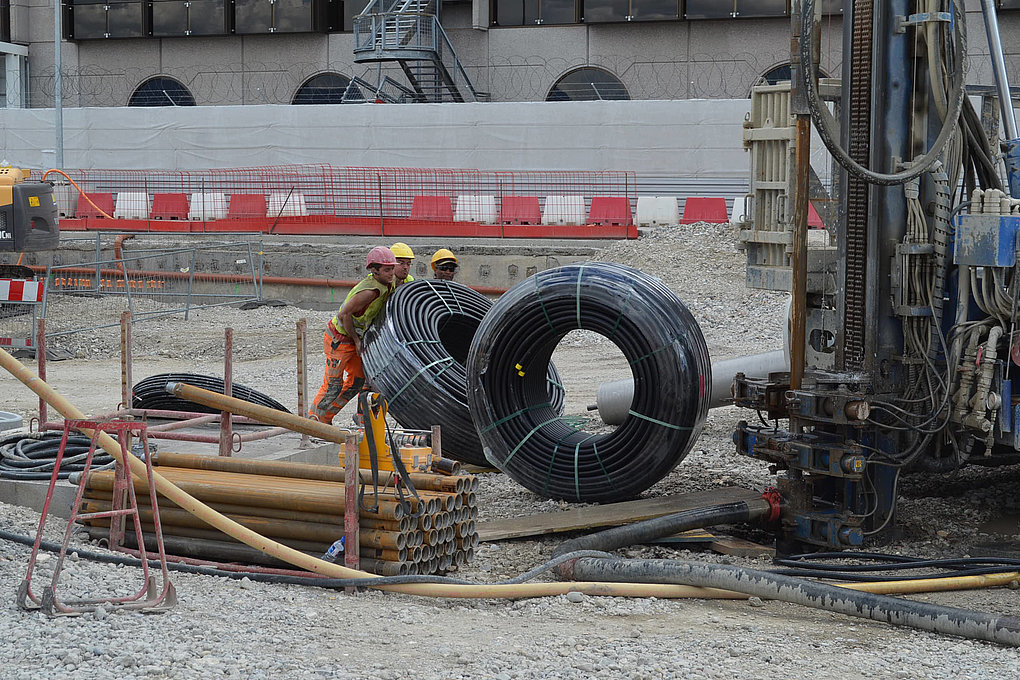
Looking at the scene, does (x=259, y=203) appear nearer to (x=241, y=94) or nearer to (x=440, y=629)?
(x=241, y=94)

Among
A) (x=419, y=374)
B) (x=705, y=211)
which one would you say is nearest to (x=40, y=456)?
(x=419, y=374)

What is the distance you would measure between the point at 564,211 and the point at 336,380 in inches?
521

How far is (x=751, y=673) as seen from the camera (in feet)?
16.7

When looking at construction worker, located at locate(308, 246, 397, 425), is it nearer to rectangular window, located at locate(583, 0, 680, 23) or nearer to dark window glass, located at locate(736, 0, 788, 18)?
dark window glass, located at locate(736, 0, 788, 18)

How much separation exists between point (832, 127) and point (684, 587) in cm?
267

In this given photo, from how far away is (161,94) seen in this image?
36312 millimetres

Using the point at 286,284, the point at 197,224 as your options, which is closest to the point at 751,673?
the point at 286,284

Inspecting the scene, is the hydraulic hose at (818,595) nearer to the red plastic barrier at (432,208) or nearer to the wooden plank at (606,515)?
the wooden plank at (606,515)

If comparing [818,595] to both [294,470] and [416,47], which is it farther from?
[416,47]

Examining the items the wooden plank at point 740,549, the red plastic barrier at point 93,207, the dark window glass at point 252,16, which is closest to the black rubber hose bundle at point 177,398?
the wooden plank at point 740,549

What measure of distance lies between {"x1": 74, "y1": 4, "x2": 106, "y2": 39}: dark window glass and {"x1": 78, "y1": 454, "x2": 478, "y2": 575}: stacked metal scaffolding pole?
1264 inches

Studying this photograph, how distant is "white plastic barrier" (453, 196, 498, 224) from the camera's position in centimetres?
2330

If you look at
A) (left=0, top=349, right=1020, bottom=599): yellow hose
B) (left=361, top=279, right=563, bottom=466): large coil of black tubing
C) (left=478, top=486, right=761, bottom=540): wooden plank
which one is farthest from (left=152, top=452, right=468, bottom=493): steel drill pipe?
(left=361, top=279, right=563, bottom=466): large coil of black tubing

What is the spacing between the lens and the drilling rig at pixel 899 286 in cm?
698
